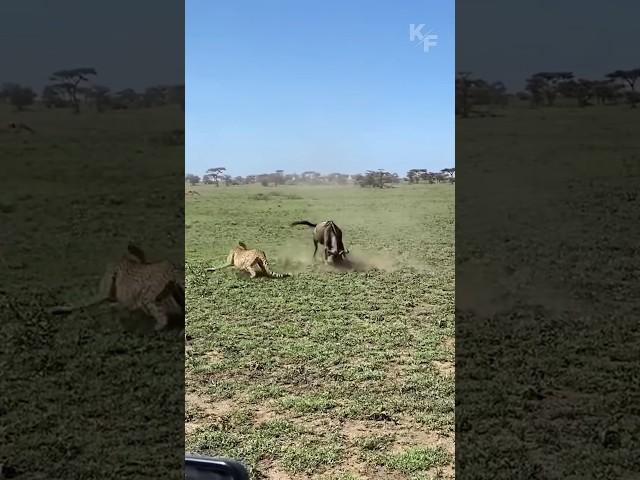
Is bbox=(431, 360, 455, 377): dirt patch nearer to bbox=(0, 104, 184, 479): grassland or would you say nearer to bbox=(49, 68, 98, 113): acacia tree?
bbox=(0, 104, 184, 479): grassland

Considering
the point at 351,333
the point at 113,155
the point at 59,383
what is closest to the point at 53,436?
the point at 59,383

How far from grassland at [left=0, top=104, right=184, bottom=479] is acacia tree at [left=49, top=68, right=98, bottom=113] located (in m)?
0.13

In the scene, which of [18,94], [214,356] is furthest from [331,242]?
[18,94]

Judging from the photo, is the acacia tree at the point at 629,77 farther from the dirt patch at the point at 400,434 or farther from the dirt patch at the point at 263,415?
the dirt patch at the point at 263,415

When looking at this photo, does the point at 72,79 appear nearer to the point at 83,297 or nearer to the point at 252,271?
the point at 83,297

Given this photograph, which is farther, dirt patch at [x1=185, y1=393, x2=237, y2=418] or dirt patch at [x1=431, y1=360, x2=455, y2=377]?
dirt patch at [x1=431, y1=360, x2=455, y2=377]

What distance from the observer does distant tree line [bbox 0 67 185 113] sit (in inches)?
105

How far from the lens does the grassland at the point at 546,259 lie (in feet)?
7.61

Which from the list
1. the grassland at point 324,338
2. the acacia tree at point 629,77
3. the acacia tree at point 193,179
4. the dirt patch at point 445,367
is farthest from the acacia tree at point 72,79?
the acacia tree at point 629,77

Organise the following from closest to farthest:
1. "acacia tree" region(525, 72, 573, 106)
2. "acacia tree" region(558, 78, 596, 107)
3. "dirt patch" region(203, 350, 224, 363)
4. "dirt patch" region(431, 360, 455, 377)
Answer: "acacia tree" region(525, 72, 573, 106)
"acacia tree" region(558, 78, 596, 107)
"dirt patch" region(431, 360, 455, 377)
"dirt patch" region(203, 350, 224, 363)

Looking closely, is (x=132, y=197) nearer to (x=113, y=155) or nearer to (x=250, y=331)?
(x=113, y=155)

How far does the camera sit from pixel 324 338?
10.2 feet

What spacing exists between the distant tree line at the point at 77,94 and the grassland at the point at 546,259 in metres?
1.46

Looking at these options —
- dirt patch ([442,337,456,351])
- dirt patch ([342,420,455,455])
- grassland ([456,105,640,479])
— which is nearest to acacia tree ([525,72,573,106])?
grassland ([456,105,640,479])
